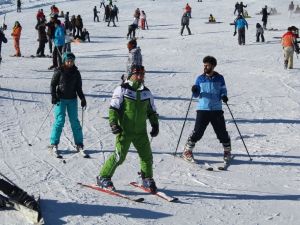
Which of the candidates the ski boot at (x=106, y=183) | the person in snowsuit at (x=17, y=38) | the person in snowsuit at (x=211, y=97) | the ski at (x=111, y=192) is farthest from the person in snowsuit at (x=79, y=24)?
the ski boot at (x=106, y=183)

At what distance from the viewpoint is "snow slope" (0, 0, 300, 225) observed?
6.34 meters

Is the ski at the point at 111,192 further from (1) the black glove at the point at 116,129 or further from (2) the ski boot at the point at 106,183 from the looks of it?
(1) the black glove at the point at 116,129

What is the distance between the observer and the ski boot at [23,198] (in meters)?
5.82

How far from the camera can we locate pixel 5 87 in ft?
47.0

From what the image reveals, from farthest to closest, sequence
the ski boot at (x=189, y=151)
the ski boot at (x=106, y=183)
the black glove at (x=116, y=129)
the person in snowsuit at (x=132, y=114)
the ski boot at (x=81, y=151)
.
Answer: the ski boot at (x=81, y=151) < the ski boot at (x=189, y=151) < the ski boot at (x=106, y=183) < the person in snowsuit at (x=132, y=114) < the black glove at (x=116, y=129)

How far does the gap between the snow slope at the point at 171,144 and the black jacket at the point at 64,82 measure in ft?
Result: 3.61

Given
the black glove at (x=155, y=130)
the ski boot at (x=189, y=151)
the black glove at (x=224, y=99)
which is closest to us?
the black glove at (x=155, y=130)

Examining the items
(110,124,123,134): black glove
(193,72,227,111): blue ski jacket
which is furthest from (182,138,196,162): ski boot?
(110,124,123,134): black glove

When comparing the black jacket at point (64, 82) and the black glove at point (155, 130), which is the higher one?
the black jacket at point (64, 82)

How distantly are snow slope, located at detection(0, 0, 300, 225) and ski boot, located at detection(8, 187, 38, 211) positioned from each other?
0.19 m

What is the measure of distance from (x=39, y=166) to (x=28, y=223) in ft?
8.06

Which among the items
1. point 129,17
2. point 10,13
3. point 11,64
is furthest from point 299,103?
point 10,13

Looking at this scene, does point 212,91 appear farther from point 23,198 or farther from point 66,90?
point 23,198

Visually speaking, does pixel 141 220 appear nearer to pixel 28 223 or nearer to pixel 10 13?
pixel 28 223
